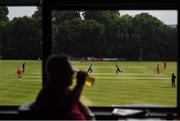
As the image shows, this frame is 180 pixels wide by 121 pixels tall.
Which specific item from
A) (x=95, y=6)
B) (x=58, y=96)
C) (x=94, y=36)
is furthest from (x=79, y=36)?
(x=58, y=96)

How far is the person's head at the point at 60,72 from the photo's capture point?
279cm

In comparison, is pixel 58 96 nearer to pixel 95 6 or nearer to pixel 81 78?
pixel 81 78

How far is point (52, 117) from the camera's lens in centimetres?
279

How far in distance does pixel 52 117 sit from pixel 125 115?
0.52m

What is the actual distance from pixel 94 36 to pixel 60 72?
1.66 m

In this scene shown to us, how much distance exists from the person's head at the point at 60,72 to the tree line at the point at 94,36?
0.93 m

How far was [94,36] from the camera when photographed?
4402mm

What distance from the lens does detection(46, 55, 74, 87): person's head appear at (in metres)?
2.79

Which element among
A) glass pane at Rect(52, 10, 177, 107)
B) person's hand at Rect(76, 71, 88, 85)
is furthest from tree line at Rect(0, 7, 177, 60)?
person's hand at Rect(76, 71, 88, 85)

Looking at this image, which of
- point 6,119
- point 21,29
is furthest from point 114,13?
point 6,119

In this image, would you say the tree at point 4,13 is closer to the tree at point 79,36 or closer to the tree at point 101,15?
the tree at point 79,36

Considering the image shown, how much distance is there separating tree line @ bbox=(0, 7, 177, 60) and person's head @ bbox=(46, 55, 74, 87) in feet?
3.06

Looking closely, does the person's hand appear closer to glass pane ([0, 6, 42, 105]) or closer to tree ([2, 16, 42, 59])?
glass pane ([0, 6, 42, 105])

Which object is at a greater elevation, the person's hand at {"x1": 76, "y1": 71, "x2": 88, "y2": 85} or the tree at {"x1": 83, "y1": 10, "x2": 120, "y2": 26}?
the tree at {"x1": 83, "y1": 10, "x2": 120, "y2": 26}
